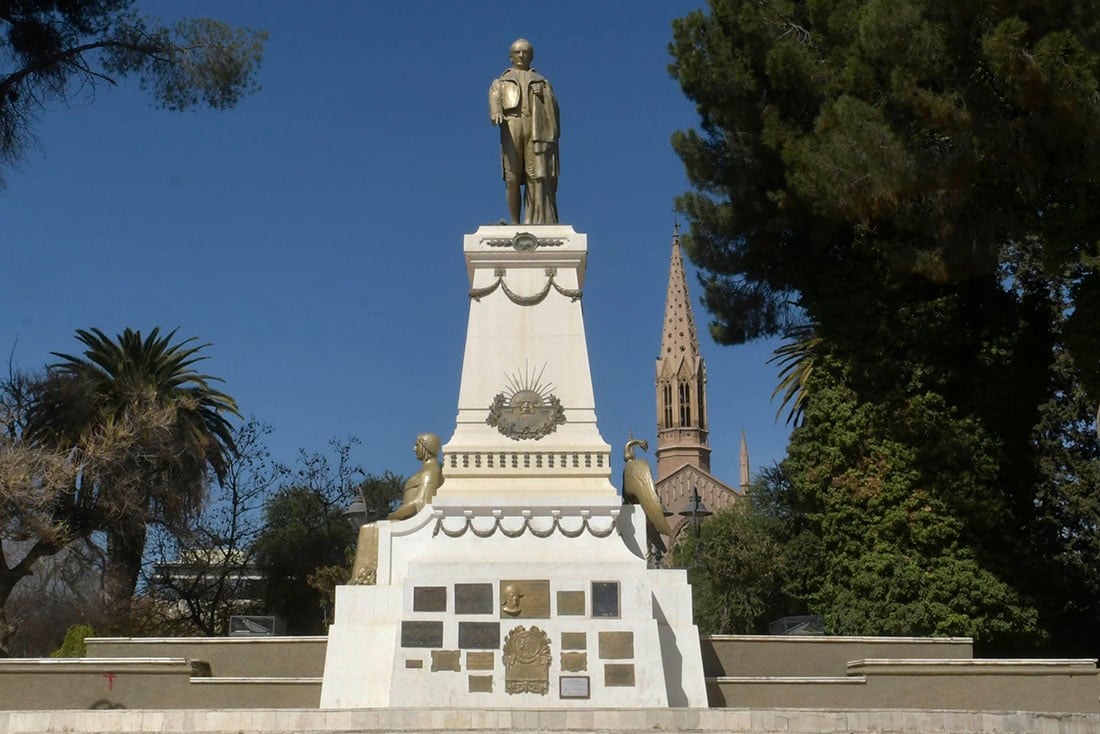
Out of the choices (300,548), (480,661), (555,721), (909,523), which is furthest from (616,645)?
(300,548)

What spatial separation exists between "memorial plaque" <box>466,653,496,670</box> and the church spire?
9575 centimetres

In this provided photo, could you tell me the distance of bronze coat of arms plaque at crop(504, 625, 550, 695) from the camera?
45.6 ft

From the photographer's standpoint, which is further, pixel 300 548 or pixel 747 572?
pixel 300 548

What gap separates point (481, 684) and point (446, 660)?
475 millimetres

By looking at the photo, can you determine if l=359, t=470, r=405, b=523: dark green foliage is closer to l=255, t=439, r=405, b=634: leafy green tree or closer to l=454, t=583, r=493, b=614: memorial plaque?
l=255, t=439, r=405, b=634: leafy green tree

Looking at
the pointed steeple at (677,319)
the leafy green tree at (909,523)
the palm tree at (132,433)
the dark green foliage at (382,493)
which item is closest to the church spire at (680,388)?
the pointed steeple at (677,319)

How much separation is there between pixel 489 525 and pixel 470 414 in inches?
62.8

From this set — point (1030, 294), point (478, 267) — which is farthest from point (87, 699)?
point (1030, 294)

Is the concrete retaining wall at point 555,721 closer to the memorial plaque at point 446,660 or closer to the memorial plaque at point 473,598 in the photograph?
the memorial plaque at point 446,660

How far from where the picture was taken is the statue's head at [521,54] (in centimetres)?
1770

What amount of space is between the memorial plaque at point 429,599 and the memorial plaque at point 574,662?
146cm

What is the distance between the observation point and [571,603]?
14234mm

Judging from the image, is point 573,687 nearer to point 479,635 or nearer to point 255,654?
point 479,635

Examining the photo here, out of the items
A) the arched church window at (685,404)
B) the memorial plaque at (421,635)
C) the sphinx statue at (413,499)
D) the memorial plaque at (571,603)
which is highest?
the arched church window at (685,404)
